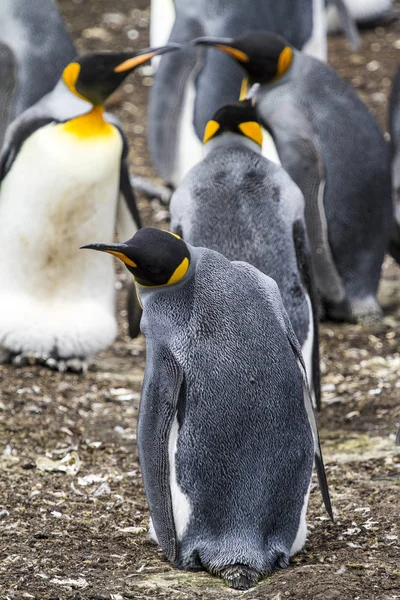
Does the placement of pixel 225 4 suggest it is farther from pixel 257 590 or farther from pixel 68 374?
pixel 257 590

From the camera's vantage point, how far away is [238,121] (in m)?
3.93

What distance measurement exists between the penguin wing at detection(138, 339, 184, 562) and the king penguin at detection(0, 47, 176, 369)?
212cm

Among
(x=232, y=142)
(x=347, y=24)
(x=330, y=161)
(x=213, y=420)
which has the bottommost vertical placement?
(x=347, y=24)

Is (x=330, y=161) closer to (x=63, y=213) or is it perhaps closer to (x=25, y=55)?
(x=63, y=213)

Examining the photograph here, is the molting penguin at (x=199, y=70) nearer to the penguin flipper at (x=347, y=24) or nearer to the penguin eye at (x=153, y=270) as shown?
the penguin flipper at (x=347, y=24)

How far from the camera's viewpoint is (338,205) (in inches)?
237

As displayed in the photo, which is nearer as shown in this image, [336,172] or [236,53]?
[236,53]

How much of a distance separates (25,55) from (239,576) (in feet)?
13.4

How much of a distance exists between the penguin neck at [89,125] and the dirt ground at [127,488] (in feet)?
3.47

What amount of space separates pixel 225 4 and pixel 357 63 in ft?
8.68

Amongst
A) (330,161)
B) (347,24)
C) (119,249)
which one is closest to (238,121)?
(119,249)

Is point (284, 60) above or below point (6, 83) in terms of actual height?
above

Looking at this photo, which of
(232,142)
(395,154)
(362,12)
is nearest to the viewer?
(232,142)

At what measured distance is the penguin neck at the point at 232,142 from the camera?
3.91 m
